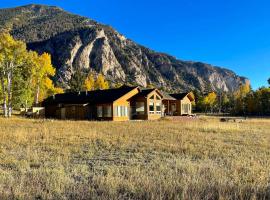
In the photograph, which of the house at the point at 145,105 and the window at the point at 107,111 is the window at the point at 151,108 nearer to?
the house at the point at 145,105

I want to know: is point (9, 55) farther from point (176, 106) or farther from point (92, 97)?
point (176, 106)

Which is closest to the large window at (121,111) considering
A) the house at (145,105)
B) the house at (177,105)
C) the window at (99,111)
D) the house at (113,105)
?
the house at (113,105)

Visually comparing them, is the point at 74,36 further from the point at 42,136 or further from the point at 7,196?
the point at 7,196

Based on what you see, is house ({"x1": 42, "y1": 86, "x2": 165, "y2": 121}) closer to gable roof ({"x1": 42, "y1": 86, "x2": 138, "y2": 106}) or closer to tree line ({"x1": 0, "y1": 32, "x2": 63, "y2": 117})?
gable roof ({"x1": 42, "y1": 86, "x2": 138, "y2": 106})

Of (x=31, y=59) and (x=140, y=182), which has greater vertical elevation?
(x=31, y=59)

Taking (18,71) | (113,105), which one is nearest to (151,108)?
(113,105)

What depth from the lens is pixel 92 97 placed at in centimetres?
4803

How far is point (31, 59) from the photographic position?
4544cm

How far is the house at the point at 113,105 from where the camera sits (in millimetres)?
44938

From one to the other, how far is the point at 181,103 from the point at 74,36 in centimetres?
14475

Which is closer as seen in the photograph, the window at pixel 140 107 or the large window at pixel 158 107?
the window at pixel 140 107

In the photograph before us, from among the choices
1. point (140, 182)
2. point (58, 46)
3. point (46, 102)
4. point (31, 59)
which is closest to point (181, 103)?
point (46, 102)

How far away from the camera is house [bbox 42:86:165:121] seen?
44938 mm

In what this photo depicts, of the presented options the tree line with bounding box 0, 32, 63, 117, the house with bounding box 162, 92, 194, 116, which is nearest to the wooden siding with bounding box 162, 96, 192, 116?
the house with bounding box 162, 92, 194, 116
